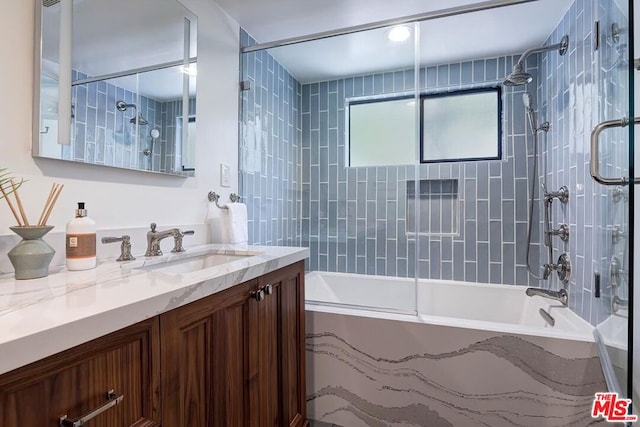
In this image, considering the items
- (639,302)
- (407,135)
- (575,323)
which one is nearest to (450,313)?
(575,323)

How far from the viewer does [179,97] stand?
1.59 metres

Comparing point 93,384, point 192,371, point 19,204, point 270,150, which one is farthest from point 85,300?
point 270,150

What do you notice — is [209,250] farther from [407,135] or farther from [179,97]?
[407,135]

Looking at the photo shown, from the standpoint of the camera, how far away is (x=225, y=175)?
197cm

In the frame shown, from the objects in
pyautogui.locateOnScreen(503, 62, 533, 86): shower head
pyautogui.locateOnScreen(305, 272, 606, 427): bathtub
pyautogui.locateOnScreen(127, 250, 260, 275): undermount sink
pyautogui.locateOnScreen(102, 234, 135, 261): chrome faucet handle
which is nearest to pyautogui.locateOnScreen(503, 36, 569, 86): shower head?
pyautogui.locateOnScreen(503, 62, 533, 86): shower head

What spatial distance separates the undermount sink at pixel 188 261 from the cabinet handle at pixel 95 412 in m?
0.55

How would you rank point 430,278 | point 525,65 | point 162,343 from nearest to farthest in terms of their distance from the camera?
1. point 162,343
2. point 525,65
3. point 430,278

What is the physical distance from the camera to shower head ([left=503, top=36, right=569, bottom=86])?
2.06 m

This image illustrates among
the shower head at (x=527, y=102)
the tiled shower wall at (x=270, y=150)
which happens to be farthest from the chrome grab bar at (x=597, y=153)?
the tiled shower wall at (x=270, y=150)

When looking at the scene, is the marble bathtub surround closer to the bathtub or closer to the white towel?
the bathtub

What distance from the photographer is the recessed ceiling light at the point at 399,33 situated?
7.00 feet

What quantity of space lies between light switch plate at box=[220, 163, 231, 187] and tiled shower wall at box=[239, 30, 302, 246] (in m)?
0.15

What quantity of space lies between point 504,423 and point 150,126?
203 centimetres

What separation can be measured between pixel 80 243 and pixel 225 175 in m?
1.04
